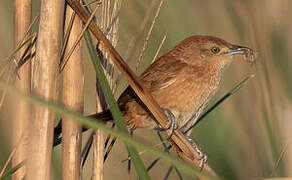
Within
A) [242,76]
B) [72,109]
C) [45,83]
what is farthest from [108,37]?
[242,76]

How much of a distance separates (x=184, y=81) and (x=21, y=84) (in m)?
1.26

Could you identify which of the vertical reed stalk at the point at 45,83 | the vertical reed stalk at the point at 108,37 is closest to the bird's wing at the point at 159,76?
the vertical reed stalk at the point at 108,37

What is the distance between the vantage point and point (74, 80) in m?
2.01

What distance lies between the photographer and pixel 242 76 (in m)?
3.46

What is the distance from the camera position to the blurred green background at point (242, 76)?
9.66ft

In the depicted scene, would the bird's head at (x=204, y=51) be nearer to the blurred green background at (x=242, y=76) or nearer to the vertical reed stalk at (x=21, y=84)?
the blurred green background at (x=242, y=76)

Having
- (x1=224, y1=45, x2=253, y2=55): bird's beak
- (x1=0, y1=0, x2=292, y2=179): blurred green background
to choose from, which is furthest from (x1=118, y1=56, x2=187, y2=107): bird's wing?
(x1=224, y1=45, x2=253, y2=55): bird's beak

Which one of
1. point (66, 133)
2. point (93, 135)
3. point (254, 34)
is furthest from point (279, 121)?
point (66, 133)

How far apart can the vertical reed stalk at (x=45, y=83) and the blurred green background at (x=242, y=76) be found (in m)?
1.08

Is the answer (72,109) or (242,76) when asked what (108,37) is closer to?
(72,109)

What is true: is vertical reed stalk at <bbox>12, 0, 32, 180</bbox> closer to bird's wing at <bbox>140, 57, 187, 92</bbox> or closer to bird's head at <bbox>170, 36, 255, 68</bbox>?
bird's wing at <bbox>140, 57, 187, 92</bbox>

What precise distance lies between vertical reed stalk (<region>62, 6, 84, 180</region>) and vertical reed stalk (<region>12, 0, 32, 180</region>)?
191 mm

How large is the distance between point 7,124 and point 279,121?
1768 millimetres

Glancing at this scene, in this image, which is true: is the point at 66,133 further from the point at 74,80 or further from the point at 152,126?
the point at 152,126
